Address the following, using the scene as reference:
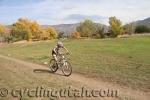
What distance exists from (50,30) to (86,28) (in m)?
16.9

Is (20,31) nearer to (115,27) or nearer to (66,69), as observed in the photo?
(115,27)

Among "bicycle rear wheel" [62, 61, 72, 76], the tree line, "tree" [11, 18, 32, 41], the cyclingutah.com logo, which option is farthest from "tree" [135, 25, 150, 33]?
the cyclingutah.com logo

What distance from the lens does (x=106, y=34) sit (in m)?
129

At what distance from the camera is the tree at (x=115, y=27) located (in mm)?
129000

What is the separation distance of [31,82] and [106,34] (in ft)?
367

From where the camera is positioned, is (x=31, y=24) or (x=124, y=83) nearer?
(x=124, y=83)

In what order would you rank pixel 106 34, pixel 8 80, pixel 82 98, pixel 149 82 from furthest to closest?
pixel 106 34
pixel 8 80
pixel 149 82
pixel 82 98

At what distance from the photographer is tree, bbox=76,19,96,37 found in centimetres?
15155

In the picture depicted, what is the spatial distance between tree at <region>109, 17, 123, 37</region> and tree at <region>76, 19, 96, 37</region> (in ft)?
40.3

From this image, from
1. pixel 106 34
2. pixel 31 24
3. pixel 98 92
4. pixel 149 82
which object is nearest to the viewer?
pixel 98 92

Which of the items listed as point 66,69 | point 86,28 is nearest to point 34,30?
point 86,28

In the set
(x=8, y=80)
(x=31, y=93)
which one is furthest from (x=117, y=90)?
(x=8, y=80)

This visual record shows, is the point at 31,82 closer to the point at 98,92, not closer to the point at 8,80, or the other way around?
the point at 8,80

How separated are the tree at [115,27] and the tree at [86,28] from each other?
12278 millimetres
